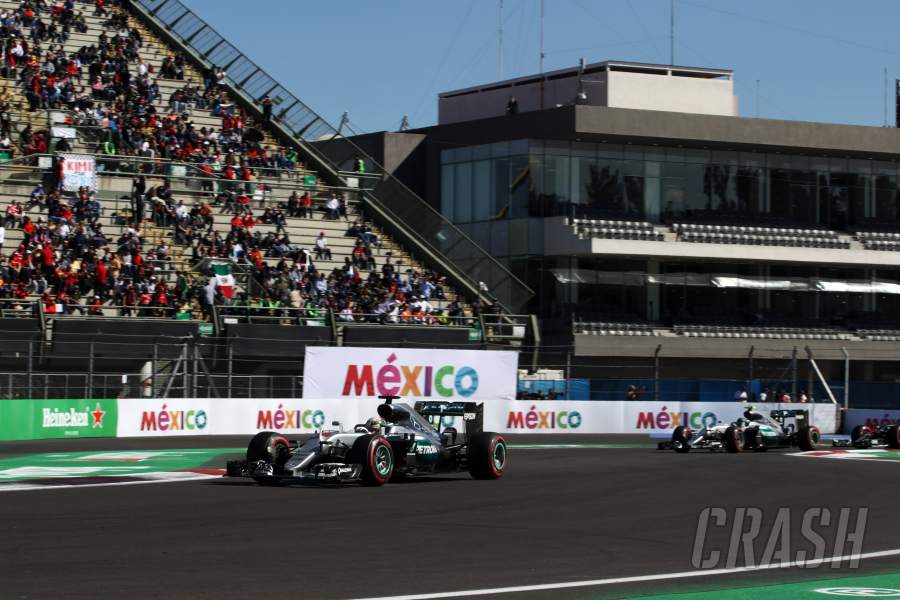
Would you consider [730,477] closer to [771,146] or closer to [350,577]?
[350,577]

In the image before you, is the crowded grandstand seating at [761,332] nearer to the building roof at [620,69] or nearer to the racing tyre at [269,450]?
the building roof at [620,69]

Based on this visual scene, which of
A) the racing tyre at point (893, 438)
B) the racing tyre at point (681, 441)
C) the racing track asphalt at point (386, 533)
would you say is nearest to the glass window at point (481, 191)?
the racing tyre at point (893, 438)

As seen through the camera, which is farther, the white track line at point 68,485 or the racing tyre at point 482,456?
the racing tyre at point 482,456

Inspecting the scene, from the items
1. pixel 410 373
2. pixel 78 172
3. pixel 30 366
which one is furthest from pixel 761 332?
pixel 30 366

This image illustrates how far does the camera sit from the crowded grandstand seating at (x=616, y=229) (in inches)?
2168

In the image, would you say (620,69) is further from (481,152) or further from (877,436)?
(877,436)

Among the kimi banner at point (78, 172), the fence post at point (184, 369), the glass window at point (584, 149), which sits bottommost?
the fence post at point (184, 369)

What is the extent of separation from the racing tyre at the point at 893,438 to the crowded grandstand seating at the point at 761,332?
21.5 m

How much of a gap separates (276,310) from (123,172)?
6784mm

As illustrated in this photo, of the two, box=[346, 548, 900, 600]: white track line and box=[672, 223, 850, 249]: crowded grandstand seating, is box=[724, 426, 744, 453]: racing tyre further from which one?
box=[672, 223, 850, 249]: crowded grandstand seating

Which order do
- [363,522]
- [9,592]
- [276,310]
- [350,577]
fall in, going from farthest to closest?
[276,310], [363,522], [350,577], [9,592]

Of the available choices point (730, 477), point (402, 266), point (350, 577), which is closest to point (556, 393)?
point (402, 266)

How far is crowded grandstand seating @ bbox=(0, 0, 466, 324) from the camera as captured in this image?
37.4 m

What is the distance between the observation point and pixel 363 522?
15.2 meters
